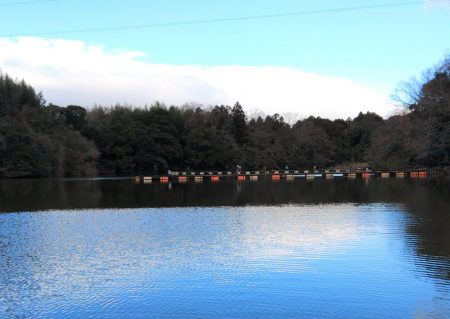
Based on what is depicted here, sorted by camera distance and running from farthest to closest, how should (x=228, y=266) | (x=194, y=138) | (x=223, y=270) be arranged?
(x=194, y=138), (x=228, y=266), (x=223, y=270)

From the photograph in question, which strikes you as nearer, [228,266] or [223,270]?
[223,270]

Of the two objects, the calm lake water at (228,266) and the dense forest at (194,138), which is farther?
the dense forest at (194,138)

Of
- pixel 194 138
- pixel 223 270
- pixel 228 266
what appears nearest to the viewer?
pixel 223 270

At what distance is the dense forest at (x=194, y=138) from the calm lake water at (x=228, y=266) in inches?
1170

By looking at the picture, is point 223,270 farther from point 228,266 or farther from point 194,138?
point 194,138

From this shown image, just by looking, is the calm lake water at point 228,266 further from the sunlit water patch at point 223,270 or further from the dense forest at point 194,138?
the dense forest at point 194,138

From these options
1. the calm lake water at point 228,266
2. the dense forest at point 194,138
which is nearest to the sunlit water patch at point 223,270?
the calm lake water at point 228,266

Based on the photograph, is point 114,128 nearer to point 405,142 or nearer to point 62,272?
point 405,142

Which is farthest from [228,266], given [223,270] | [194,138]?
[194,138]

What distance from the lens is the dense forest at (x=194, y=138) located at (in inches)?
2026

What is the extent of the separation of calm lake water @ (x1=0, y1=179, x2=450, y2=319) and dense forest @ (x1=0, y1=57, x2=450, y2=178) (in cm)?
2972

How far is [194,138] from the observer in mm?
68125

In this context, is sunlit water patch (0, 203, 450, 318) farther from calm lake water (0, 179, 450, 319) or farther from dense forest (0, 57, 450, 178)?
dense forest (0, 57, 450, 178)

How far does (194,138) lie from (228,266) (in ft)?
193
